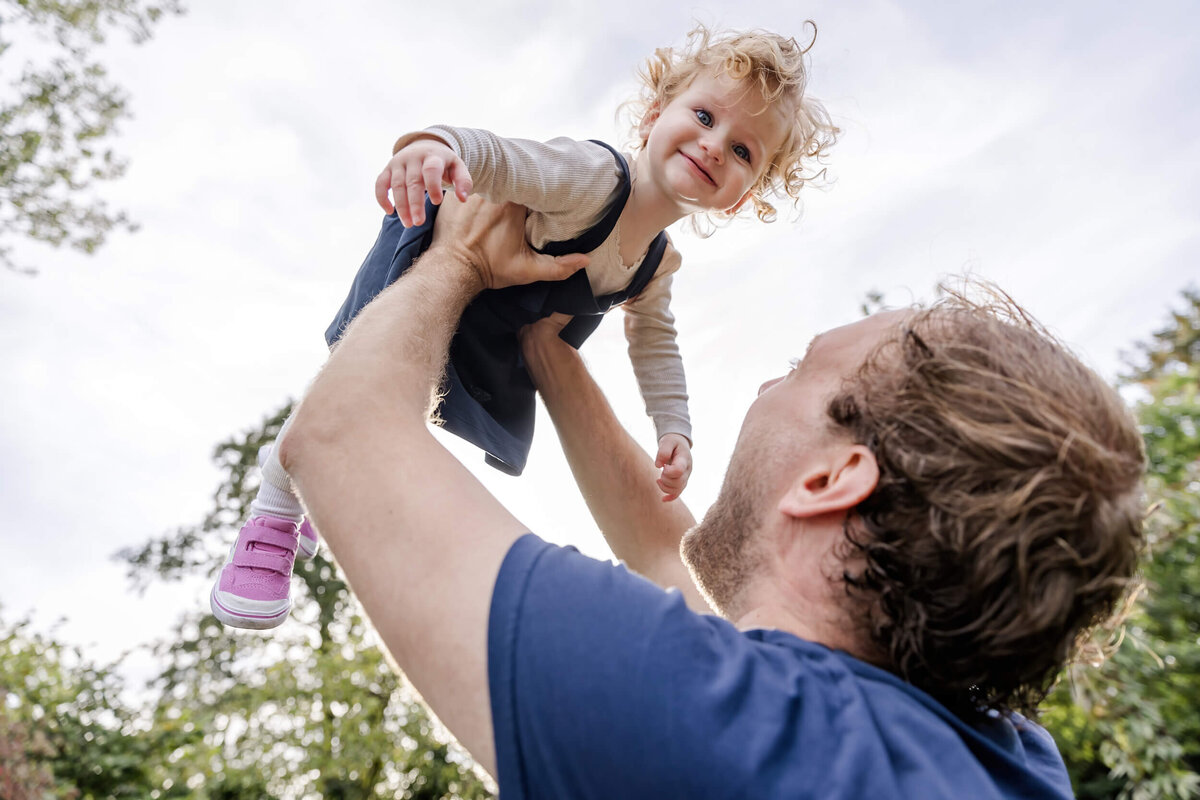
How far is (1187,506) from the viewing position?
5.57 m

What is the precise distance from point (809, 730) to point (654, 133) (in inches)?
72.5

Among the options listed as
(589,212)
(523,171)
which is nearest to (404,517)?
(523,171)

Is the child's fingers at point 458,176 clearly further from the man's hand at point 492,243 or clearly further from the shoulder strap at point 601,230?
the shoulder strap at point 601,230

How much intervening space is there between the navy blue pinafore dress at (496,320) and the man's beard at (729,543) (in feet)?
2.55

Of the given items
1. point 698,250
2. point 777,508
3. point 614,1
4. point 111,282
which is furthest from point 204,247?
point 777,508

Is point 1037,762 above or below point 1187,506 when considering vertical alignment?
above

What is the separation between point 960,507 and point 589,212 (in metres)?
1.20

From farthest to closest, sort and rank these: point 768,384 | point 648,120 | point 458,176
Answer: point 648,120
point 768,384
point 458,176

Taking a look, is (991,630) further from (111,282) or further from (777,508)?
(111,282)

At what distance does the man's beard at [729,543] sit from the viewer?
145 centimetres

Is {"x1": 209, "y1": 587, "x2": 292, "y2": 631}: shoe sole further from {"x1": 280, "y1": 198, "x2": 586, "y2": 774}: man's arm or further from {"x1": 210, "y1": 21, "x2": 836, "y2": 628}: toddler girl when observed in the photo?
{"x1": 280, "y1": 198, "x2": 586, "y2": 774}: man's arm

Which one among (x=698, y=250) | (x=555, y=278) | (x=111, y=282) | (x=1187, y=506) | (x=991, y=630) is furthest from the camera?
(x=111, y=282)

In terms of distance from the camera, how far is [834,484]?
4.38 feet

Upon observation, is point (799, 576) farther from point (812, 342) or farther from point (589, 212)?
point (589, 212)
